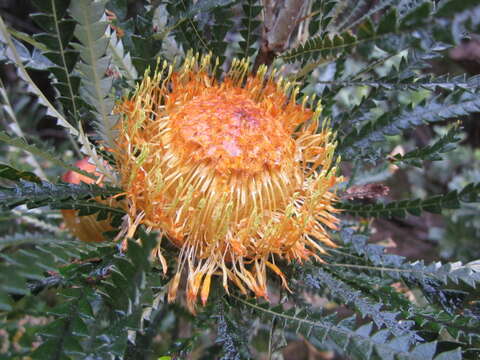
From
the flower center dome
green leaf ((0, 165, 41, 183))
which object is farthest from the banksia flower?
green leaf ((0, 165, 41, 183))

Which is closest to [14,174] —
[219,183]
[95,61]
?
[95,61]

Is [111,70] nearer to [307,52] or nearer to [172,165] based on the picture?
[172,165]

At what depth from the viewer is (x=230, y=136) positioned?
0.86m

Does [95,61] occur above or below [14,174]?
above

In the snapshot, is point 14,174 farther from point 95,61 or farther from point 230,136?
point 230,136

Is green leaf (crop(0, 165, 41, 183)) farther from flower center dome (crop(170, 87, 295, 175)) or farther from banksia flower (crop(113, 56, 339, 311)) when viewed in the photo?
flower center dome (crop(170, 87, 295, 175))

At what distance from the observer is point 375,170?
142cm

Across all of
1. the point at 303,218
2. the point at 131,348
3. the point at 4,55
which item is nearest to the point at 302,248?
the point at 303,218

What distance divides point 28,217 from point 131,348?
0.71 metres

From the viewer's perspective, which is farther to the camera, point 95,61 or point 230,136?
point 230,136

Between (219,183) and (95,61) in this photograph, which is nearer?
(95,61)

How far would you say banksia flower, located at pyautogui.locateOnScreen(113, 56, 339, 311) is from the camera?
810mm

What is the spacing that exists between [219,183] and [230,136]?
0.09 m

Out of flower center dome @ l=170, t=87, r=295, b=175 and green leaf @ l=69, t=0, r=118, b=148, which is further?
flower center dome @ l=170, t=87, r=295, b=175
